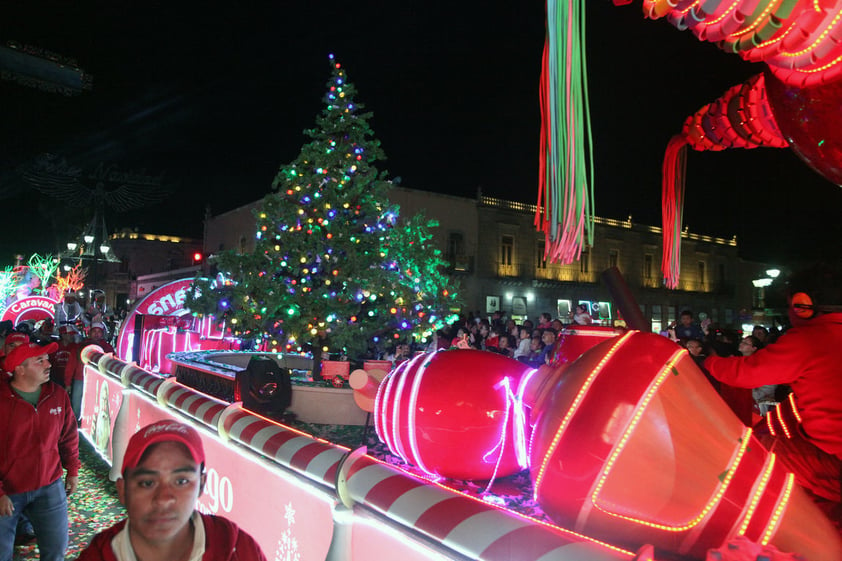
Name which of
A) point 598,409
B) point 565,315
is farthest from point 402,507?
point 565,315

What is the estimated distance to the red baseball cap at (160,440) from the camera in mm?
1990

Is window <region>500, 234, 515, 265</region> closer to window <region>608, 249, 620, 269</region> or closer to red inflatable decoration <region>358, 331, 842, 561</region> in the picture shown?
window <region>608, 249, 620, 269</region>

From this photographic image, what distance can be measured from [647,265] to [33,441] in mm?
42535

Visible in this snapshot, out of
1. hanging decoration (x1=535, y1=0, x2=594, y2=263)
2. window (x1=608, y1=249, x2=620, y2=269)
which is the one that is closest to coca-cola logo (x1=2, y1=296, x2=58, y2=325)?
hanging decoration (x1=535, y1=0, x2=594, y2=263)

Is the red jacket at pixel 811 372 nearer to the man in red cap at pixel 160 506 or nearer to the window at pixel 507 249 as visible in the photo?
the man in red cap at pixel 160 506

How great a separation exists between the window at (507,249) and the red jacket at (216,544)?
3483 cm

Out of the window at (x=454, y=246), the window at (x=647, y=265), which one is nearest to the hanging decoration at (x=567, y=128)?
the window at (x=454, y=246)

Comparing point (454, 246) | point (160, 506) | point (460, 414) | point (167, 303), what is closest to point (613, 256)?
point (454, 246)

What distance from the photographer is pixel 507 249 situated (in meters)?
36.8

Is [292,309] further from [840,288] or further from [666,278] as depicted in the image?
[840,288]

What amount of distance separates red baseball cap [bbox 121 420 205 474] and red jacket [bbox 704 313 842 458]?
234cm

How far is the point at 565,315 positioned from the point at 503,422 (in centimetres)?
3441

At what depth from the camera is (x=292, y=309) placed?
34.6 feet

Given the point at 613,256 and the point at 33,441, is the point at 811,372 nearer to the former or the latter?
the point at 33,441
